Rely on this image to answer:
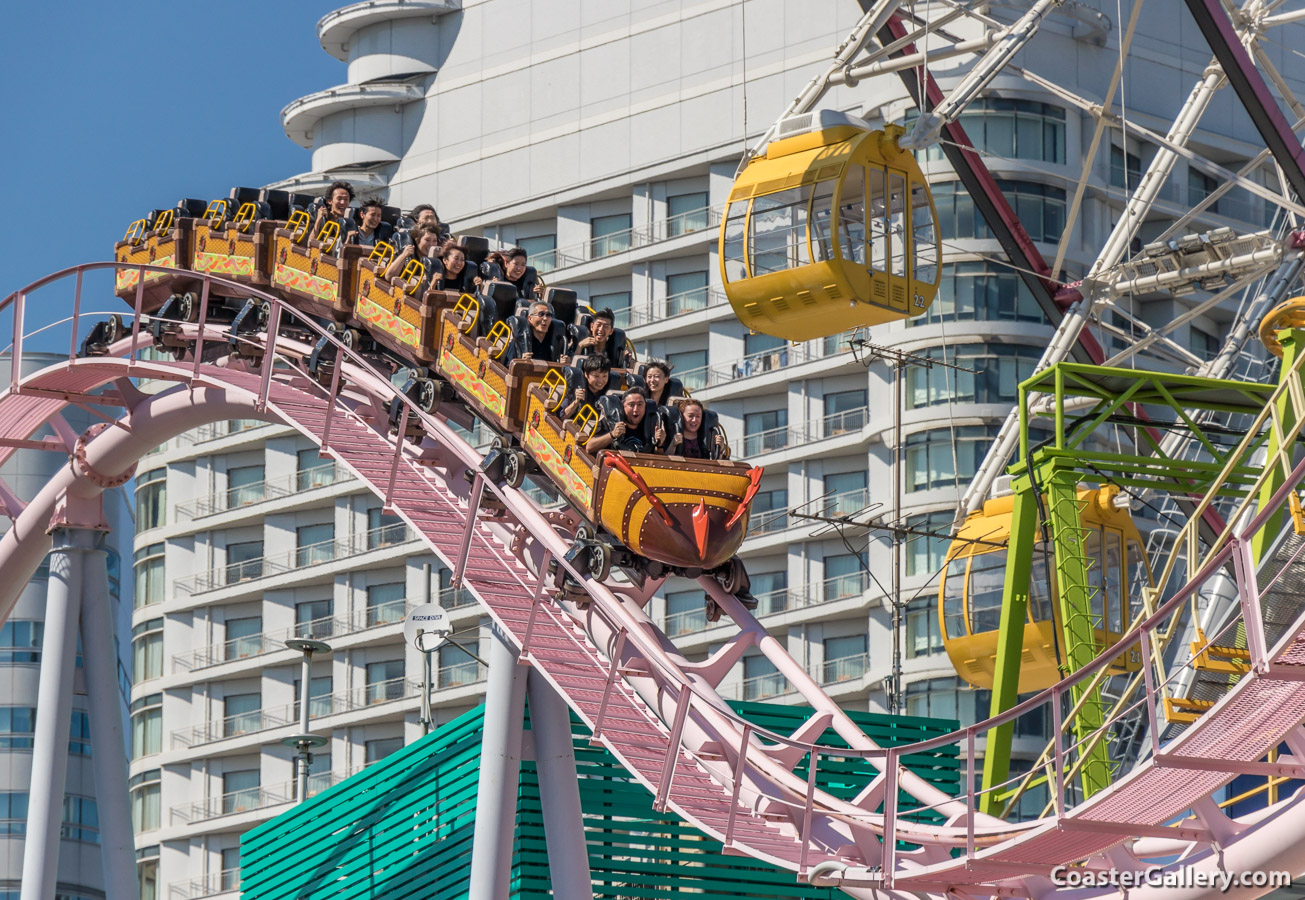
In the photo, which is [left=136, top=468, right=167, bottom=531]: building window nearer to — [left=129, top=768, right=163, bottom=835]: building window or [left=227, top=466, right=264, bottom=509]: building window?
[left=227, top=466, right=264, bottom=509]: building window

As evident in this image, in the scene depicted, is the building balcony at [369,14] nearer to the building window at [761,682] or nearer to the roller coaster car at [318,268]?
the building window at [761,682]

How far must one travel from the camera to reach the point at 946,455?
4934 cm

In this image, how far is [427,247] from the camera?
21734mm

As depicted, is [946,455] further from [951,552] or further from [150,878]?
[951,552]

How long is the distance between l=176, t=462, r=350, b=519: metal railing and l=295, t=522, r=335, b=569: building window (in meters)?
1.05

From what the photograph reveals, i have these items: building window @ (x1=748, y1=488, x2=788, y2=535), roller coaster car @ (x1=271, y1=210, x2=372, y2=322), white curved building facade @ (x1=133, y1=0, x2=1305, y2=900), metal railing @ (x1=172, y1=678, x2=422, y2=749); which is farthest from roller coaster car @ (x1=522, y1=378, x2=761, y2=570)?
metal railing @ (x1=172, y1=678, x2=422, y2=749)

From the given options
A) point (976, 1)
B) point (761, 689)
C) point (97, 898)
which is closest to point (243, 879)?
point (976, 1)

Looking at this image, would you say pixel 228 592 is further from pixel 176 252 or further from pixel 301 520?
pixel 176 252

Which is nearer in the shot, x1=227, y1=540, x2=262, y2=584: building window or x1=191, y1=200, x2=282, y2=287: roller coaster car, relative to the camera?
x1=191, y1=200, x2=282, y2=287: roller coaster car

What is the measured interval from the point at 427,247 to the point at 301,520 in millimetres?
38848

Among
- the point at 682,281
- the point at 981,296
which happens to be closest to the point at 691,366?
the point at 682,281

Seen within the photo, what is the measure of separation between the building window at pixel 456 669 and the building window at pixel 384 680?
113 cm

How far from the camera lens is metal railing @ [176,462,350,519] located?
59594mm

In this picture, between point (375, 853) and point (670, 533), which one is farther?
point (375, 853)
